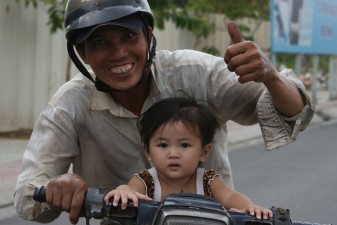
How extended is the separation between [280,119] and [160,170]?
19.5 inches

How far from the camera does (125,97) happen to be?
296 centimetres

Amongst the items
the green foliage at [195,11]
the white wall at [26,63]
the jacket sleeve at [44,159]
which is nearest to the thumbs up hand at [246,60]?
the jacket sleeve at [44,159]

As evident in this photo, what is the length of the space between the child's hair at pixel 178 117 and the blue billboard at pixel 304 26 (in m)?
13.9

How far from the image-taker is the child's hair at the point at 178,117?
103 inches

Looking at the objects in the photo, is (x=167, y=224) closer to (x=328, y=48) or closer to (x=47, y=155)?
(x=47, y=155)

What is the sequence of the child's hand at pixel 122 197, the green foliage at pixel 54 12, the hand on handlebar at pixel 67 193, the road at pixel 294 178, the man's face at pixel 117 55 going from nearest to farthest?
the child's hand at pixel 122 197, the hand on handlebar at pixel 67 193, the man's face at pixel 117 55, the road at pixel 294 178, the green foliage at pixel 54 12

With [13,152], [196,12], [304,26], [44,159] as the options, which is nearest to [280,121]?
[44,159]

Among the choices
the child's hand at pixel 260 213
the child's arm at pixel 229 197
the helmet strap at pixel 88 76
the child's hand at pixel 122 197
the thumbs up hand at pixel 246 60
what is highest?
Answer: the thumbs up hand at pixel 246 60

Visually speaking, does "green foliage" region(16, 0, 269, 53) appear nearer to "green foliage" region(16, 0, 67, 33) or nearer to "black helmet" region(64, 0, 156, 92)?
"green foliage" region(16, 0, 67, 33)

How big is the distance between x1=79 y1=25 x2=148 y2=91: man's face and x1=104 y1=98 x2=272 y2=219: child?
17cm

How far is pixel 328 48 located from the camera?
66.4 ft

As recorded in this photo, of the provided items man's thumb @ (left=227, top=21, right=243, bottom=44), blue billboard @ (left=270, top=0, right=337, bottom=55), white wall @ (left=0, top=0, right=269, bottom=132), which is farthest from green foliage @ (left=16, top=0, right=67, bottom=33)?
man's thumb @ (left=227, top=21, right=243, bottom=44)

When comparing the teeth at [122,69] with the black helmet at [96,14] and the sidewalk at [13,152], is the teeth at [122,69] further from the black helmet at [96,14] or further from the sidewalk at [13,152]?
the sidewalk at [13,152]

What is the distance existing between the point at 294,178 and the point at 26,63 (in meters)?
4.58
